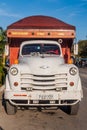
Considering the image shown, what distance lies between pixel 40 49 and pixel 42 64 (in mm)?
1979

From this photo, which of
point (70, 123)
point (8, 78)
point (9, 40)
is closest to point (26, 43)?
point (9, 40)

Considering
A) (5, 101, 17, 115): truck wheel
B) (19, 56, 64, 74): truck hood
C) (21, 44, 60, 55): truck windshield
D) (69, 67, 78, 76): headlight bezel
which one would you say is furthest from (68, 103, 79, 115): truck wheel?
(21, 44, 60, 55): truck windshield

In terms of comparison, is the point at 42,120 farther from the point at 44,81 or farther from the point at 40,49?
the point at 40,49

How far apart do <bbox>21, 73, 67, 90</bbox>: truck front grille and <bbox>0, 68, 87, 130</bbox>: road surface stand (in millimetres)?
833

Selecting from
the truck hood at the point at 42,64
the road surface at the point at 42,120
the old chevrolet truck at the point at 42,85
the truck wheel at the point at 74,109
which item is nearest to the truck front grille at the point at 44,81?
the old chevrolet truck at the point at 42,85

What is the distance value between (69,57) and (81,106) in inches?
95.4

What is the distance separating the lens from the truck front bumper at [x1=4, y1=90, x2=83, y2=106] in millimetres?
10133

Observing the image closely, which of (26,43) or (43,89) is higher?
(26,43)

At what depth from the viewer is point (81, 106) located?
493 inches

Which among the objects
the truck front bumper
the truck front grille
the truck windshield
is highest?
the truck windshield

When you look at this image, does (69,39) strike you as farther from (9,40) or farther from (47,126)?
(47,126)

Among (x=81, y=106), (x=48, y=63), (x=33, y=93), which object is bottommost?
(x=81, y=106)

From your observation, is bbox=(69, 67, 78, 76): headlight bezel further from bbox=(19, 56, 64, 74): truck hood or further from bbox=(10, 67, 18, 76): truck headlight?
bbox=(10, 67, 18, 76): truck headlight

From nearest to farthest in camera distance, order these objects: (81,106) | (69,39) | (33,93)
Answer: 1. (33,93)
2. (81,106)
3. (69,39)
